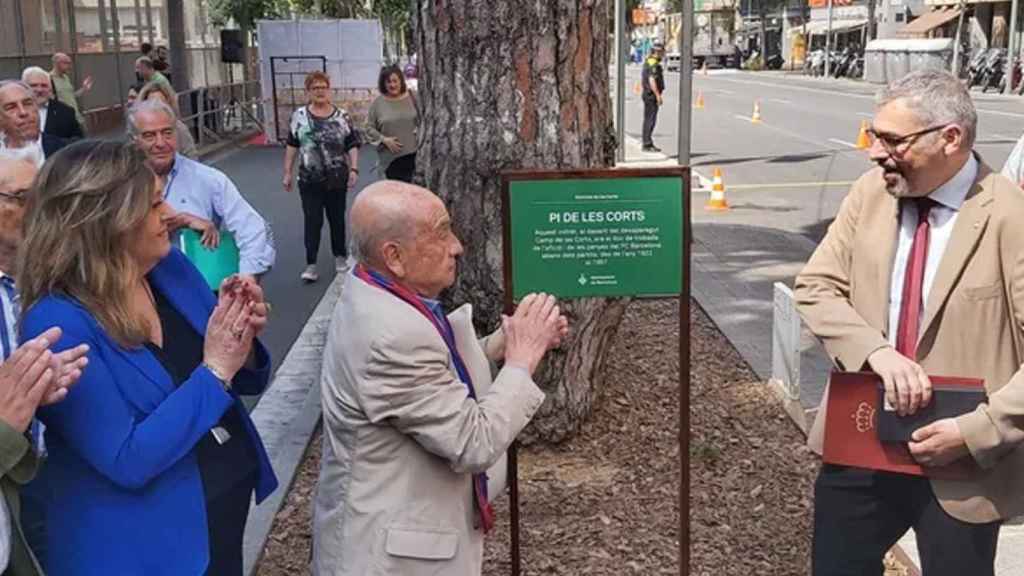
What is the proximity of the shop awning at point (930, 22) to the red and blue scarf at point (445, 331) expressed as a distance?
161ft

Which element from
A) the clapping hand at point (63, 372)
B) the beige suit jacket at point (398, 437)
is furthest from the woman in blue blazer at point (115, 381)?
the beige suit jacket at point (398, 437)

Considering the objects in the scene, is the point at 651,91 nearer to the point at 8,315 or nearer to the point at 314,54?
the point at 314,54

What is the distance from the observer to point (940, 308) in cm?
253

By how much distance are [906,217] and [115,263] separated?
1.87 metres

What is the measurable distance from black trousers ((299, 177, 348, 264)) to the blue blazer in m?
6.60

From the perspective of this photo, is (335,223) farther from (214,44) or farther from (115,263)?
(214,44)

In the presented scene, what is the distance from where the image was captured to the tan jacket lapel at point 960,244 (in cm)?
251

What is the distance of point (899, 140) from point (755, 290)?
5.73m

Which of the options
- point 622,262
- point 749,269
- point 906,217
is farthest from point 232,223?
point 749,269

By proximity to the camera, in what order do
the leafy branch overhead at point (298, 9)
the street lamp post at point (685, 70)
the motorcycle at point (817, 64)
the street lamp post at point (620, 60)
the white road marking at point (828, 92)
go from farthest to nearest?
the motorcycle at point (817, 64)
the leafy branch overhead at point (298, 9)
the white road marking at point (828, 92)
the street lamp post at point (620, 60)
the street lamp post at point (685, 70)

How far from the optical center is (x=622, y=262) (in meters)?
3.10

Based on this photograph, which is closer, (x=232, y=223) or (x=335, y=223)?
(x=232, y=223)

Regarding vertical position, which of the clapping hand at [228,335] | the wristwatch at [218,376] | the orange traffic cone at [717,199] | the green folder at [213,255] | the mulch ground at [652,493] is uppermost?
the clapping hand at [228,335]

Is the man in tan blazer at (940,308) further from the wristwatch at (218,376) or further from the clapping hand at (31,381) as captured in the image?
the clapping hand at (31,381)
